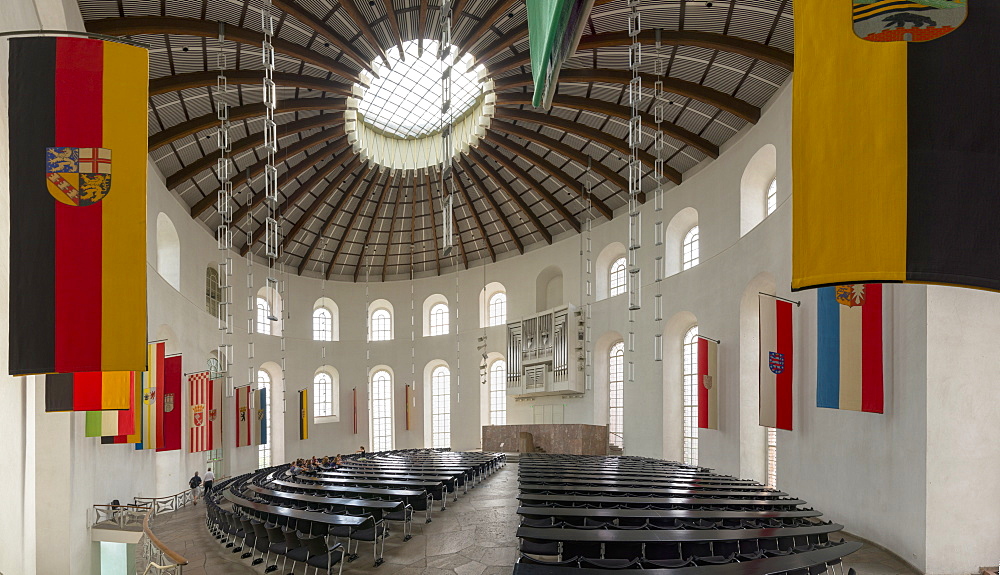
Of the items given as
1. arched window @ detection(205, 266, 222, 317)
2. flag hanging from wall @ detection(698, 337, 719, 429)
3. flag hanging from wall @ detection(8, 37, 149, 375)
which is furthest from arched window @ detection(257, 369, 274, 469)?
flag hanging from wall @ detection(8, 37, 149, 375)

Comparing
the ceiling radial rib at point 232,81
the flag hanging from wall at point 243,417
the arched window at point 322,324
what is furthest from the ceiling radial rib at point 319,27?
the arched window at point 322,324

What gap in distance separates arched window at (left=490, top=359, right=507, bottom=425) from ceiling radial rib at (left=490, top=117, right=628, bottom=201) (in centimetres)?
1161

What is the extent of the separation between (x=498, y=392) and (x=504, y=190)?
10.4 metres

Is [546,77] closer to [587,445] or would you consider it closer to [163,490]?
[163,490]

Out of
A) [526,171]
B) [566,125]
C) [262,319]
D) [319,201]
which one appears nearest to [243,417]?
[262,319]

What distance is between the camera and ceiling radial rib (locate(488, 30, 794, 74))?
15000 millimetres

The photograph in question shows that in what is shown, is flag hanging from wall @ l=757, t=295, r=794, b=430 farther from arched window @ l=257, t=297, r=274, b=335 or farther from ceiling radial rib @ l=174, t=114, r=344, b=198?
arched window @ l=257, t=297, r=274, b=335

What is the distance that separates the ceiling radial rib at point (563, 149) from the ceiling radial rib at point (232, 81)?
5964mm

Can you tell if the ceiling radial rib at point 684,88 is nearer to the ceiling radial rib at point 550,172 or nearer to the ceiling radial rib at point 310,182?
the ceiling radial rib at point 550,172

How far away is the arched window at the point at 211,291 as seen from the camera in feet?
82.3

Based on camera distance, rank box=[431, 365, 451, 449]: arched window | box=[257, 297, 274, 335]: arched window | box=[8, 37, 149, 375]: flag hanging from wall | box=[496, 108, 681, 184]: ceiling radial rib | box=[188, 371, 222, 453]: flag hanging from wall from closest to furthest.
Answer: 1. box=[8, 37, 149, 375]: flag hanging from wall
2. box=[188, 371, 222, 453]: flag hanging from wall
3. box=[496, 108, 681, 184]: ceiling radial rib
4. box=[257, 297, 274, 335]: arched window
5. box=[431, 365, 451, 449]: arched window

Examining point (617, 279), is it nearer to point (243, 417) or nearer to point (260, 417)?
point (260, 417)

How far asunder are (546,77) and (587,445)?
69.0ft

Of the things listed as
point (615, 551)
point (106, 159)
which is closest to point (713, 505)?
point (615, 551)
